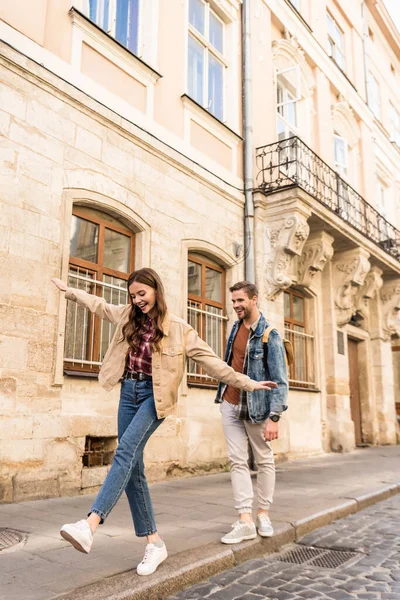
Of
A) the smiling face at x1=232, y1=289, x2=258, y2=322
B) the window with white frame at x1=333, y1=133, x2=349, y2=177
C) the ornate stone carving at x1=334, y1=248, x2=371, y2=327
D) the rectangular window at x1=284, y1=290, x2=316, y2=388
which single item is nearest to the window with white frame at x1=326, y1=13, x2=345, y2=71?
the window with white frame at x1=333, y1=133, x2=349, y2=177

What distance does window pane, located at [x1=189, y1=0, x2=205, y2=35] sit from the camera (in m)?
9.55

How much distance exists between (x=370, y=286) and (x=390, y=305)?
1741mm

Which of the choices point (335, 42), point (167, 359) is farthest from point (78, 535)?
point (335, 42)

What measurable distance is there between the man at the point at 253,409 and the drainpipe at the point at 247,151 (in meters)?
5.22

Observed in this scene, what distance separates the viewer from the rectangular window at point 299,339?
11.4 meters

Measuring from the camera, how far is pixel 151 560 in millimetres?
3205

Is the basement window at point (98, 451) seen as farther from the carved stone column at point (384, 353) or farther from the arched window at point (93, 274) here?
the carved stone column at point (384, 353)

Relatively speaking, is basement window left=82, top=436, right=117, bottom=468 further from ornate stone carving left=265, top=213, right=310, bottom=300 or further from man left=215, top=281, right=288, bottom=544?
ornate stone carving left=265, top=213, right=310, bottom=300

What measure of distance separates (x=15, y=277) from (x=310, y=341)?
7751 millimetres

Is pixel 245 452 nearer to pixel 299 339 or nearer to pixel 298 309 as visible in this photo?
pixel 299 339

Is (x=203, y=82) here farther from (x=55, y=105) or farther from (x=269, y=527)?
(x=269, y=527)

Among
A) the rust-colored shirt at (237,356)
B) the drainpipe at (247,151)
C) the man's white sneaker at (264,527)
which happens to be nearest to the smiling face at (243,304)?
the rust-colored shirt at (237,356)

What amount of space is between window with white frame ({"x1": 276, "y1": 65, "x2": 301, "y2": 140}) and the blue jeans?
9512 millimetres

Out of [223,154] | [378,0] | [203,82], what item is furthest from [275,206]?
[378,0]
